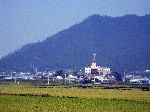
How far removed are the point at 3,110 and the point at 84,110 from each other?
730cm

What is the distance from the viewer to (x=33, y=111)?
30.0 m

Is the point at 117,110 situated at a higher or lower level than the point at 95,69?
lower

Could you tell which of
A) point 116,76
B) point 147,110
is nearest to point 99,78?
point 116,76

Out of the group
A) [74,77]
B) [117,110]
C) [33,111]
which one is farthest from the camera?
[74,77]

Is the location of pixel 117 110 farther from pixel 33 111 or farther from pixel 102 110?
pixel 33 111

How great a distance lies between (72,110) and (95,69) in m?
166

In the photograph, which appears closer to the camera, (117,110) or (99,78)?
(117,110)

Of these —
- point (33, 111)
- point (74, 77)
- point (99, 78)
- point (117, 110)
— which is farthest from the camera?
point (74, 77)

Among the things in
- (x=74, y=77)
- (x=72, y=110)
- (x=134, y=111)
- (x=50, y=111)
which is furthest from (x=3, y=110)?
(x=74, y=77)

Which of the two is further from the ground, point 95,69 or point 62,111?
point 95,69

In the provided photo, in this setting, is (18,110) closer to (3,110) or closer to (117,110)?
(3,110)

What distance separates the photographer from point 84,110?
31625mm

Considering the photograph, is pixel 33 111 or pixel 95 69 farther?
pixel 95 69

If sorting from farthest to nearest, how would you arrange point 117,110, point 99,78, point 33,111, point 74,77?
1. point 74,77
2. point 99,78
3. point 117,110
4. point 33,111
